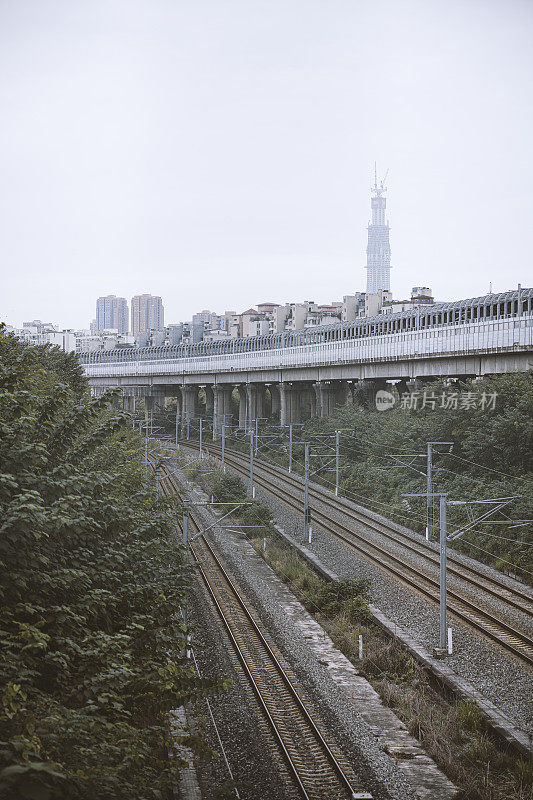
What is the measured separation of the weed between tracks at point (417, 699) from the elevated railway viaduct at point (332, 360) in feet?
68.2

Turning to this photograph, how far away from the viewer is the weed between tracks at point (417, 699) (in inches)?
512

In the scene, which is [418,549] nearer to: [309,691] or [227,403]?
[309,691]

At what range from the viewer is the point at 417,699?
16.7 metres

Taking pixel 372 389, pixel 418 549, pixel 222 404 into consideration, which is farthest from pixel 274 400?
pixel 418 549

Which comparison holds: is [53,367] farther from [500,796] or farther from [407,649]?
[500,796]

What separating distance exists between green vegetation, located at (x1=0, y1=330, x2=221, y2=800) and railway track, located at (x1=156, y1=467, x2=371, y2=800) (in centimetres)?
268

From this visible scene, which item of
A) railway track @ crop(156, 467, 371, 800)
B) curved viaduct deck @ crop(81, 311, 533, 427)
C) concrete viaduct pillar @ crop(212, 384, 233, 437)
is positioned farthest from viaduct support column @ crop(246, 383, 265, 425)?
railway track @ crop(156, 467, 371, 800)

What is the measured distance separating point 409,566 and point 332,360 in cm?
3567

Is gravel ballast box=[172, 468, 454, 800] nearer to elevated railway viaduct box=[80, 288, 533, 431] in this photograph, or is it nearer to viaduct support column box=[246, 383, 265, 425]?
elevated railway viaduct box=[80, 288, 533, 431]

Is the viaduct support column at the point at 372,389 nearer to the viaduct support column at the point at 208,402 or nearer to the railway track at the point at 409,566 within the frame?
the railway track at the point at 409,566

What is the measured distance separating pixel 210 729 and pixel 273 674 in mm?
3587

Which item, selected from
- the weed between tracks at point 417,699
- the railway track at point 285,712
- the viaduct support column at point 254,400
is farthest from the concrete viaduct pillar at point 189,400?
the railway track at point 285,712

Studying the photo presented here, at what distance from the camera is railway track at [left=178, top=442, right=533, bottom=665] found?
2088cm

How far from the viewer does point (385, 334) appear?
188ft
